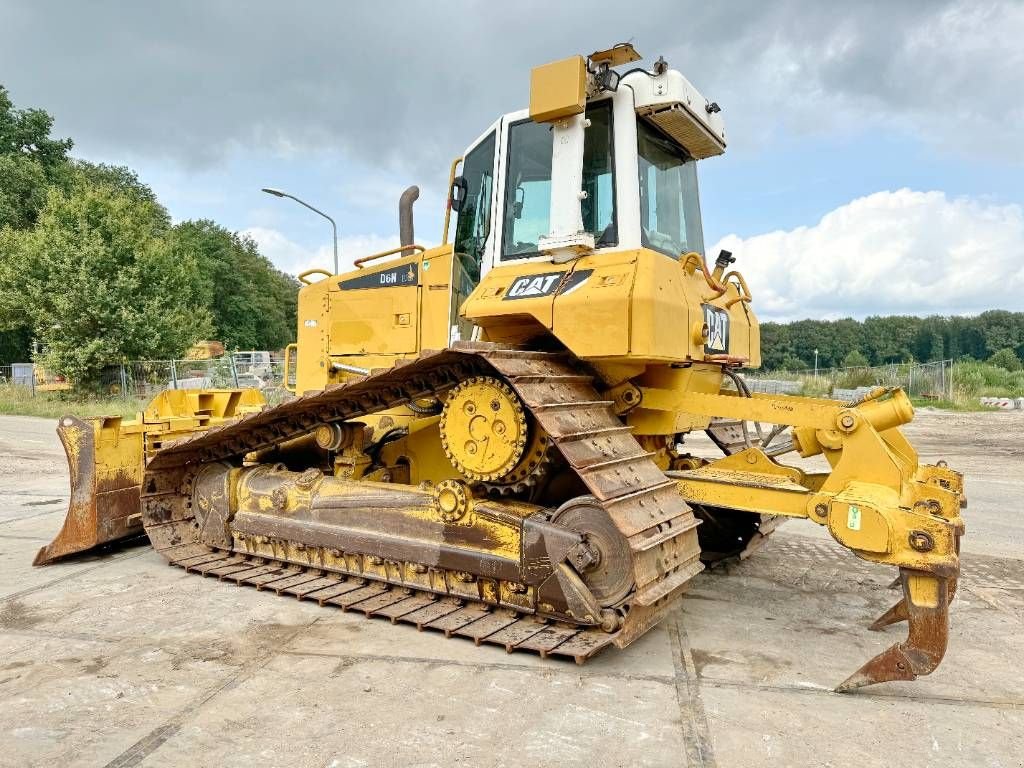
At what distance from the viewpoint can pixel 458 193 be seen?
566 centimetres

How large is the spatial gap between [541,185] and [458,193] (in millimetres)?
977

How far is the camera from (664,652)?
396cm

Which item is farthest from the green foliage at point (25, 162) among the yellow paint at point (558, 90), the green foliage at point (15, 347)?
the yellow paint at point (558, 90)

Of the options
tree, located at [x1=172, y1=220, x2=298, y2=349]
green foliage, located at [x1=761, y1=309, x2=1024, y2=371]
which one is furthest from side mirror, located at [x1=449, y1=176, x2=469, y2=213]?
green foliage, located at [x1=761, y1=309, x2=1024, y2=371]

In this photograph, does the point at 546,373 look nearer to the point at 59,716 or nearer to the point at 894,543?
the point at 894,543

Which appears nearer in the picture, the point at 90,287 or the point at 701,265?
the point at 701,265

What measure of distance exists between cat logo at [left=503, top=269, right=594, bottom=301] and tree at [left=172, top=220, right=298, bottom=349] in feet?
147

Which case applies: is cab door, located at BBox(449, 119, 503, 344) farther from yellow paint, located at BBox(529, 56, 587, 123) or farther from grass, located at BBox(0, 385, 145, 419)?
grass, located at BBox(0, 385, 145, 419)

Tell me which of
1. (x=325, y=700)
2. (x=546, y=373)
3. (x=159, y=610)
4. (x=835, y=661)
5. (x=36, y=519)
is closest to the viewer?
(x=325, y=700)

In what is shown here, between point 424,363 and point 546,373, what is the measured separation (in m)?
0.74

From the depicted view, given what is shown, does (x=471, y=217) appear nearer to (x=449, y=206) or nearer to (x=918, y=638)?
(x=449, y=206)

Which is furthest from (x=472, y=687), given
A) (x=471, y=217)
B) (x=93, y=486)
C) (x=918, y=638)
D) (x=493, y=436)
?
(x=93, y=486)

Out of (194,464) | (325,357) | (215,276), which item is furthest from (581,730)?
(215,276)

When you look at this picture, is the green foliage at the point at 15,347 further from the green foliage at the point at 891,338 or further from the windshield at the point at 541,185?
the green foliage at the point at 891,338
